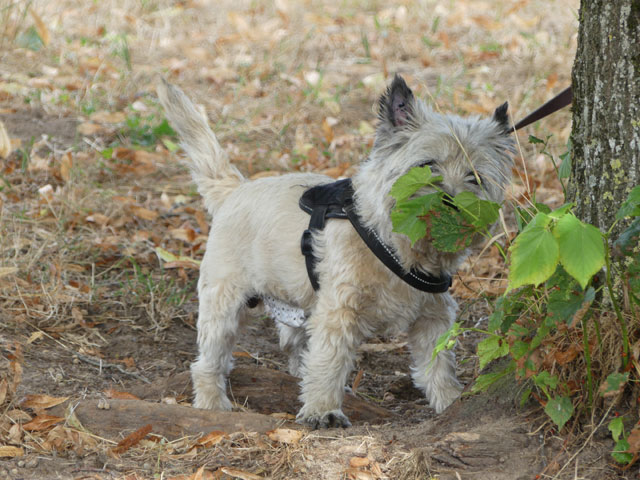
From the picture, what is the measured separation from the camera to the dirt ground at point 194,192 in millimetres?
2816

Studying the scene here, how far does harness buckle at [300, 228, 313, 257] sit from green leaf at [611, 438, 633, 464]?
5.82 ft

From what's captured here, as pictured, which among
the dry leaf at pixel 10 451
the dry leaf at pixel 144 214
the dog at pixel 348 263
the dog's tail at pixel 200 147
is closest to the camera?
the dry leaf at pixel 10 451

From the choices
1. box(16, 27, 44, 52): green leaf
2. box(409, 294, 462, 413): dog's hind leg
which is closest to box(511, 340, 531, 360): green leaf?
box(409, 294, 462, 413): dog's hind leg

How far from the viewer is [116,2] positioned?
11.6m

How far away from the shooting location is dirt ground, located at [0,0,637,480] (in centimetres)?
282

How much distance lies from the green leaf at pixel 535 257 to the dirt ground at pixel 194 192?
2.80ft

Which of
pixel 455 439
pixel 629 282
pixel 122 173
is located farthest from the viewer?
pixel 122 173

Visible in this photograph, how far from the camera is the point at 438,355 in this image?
3719 millimetres

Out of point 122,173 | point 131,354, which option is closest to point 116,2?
point 122,173

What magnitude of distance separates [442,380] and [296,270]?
92 cm

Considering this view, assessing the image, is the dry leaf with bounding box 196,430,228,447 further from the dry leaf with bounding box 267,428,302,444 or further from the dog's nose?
the dog's nose

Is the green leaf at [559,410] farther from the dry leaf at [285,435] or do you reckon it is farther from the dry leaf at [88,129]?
the dry leaf at [88,129]

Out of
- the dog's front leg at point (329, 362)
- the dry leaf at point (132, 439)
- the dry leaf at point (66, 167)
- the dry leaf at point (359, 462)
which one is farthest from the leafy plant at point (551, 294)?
the dry leaf at point (66, 167)

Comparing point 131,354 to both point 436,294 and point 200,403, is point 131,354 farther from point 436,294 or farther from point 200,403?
point 436,294
